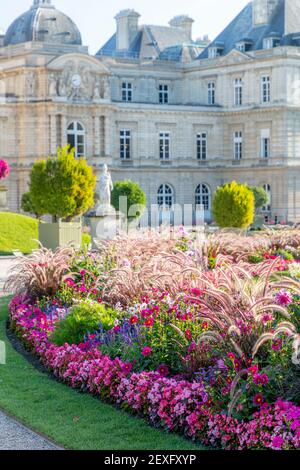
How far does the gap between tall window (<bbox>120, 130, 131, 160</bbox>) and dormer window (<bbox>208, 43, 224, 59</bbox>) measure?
9674 millimetres

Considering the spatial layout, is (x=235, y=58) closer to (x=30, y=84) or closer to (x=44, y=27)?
(x=44, y=27)

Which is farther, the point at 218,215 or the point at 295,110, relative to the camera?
the point at 295,110

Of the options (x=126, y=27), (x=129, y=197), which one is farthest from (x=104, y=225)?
(x=126, y=27)

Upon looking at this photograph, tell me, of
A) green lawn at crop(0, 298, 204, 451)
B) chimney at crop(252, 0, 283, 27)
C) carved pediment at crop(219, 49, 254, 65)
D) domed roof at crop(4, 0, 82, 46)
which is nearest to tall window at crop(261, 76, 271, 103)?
carved pediment at crop(219, 49, 254, 65)

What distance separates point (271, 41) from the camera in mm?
67125

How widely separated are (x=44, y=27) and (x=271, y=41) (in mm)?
14993

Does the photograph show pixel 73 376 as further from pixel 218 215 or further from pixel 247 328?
pixel 218 215

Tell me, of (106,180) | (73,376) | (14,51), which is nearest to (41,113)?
(14,51)

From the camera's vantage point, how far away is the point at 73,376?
14109mm

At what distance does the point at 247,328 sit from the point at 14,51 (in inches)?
2094

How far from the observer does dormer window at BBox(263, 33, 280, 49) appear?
220 ft

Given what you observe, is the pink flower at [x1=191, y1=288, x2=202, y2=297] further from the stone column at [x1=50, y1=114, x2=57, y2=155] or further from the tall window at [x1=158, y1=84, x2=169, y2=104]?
the tall window at [x1=158, y1=84, x2=169, y2=104]
